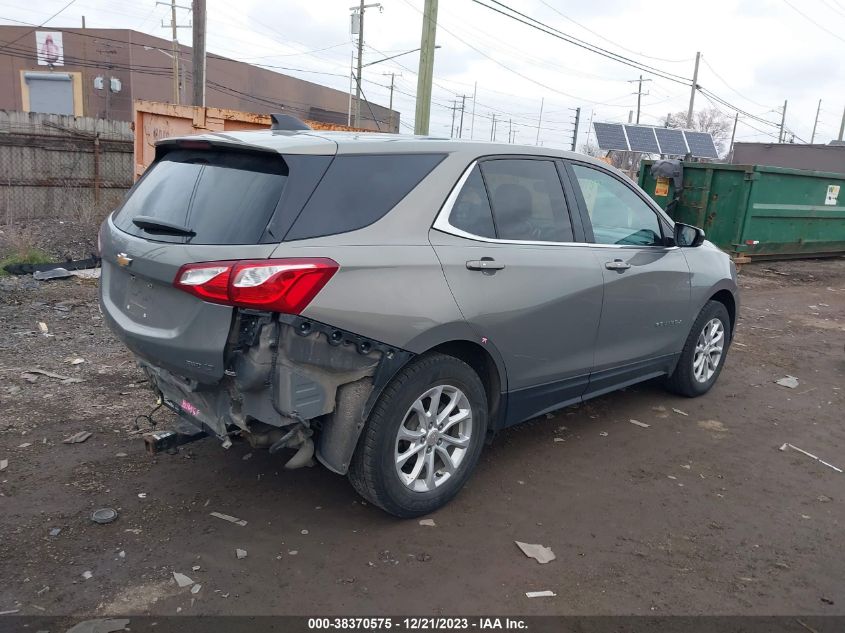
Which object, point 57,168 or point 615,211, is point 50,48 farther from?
point 615,211

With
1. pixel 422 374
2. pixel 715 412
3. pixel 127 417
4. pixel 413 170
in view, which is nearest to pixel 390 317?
pixel 422 374

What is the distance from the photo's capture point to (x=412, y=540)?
3.32 m

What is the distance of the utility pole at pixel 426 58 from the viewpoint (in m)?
13.1

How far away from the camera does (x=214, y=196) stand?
3.15 m

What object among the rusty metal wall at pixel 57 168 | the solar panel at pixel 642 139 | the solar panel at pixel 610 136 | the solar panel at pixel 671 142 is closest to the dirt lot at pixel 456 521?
the rusty metal wall at pixel 57 168

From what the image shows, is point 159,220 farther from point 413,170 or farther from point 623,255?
point 623,255

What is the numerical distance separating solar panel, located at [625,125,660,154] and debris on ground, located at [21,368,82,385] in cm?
2911

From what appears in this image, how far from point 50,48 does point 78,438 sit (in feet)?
172

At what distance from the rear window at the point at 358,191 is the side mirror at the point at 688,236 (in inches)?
91.3

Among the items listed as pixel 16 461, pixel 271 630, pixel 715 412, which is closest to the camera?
pixel 271 630

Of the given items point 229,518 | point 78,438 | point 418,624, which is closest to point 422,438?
point 418,624

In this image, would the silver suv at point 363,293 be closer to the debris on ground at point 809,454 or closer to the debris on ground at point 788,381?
the debris on ground at point 809,454

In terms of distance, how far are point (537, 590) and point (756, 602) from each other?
0.93 m

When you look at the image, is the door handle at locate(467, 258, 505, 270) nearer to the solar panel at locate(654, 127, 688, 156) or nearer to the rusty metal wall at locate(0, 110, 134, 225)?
the rusty metal wall at locate(0, 110, 134, 225)
